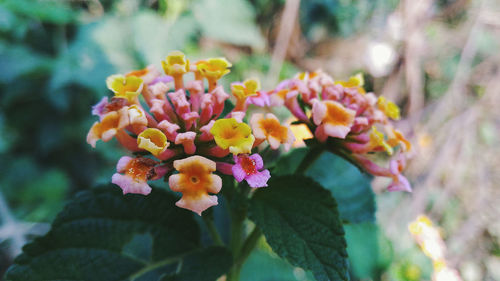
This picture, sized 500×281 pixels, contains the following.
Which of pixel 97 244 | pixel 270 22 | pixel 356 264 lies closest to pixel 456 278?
pixel 356 264

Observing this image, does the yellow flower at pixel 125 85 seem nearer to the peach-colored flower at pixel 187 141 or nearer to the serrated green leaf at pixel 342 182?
the peach-colored flower at pixel 187 141

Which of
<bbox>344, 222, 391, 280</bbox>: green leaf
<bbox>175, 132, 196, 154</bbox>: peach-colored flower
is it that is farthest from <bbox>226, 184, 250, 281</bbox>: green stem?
<bbox>344, 222, 391, 280</bbox>: green leaf

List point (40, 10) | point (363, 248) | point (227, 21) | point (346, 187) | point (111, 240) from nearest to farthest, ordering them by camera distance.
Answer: point (111, 240)
point (346, 187)
point (363, 248)
point (40, 10)
point (227, 21)

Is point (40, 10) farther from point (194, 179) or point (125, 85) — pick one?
point (194, 179)

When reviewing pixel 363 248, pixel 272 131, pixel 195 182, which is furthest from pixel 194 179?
pixel 363 248

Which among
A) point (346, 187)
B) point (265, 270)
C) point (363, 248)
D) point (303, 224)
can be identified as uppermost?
point (303, 224)

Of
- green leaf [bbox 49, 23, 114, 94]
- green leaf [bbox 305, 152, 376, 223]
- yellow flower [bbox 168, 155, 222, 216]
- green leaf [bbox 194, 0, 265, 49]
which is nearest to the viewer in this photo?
yellow flower [bbox 168, 155, 222, 216]

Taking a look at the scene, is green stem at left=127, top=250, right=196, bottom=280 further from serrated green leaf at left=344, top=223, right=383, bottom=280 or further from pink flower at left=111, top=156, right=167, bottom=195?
serrated green leaf at left=344, top=223, right=383, bottom=280
